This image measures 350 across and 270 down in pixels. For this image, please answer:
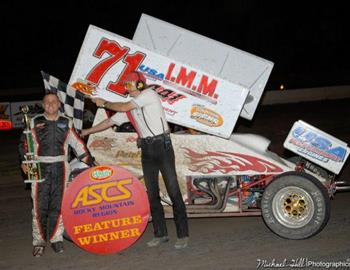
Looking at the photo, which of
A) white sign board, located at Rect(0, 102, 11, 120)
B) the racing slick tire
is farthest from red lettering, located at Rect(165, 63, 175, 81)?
white sign board, located at Rect(0, 102, 11, 120)

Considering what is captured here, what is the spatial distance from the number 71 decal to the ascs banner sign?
884 millimetres

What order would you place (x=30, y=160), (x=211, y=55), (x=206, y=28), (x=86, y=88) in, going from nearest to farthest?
(x=30, y=160)
(x=86, y=88)
(x=211, y=55)
(x=206, y=28)

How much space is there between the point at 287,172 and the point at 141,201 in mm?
1603

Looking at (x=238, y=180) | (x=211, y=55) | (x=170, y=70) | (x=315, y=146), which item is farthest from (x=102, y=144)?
(x=315, y=146)

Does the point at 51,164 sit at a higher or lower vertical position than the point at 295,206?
lower

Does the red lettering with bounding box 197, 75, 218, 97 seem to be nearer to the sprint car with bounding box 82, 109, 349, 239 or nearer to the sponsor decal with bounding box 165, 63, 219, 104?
the sponsor decal with bounding box 165, 63, 219, 104

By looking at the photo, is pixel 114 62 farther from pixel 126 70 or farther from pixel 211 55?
pixel 211 55

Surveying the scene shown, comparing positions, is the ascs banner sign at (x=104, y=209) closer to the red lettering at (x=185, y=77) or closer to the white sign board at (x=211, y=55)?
the red lettering at (x=185, y=77)

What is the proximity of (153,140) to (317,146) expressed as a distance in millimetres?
1858

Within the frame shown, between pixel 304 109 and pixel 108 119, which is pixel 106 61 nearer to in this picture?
pixel 108 119

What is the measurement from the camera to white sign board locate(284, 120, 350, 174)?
6.07 metres

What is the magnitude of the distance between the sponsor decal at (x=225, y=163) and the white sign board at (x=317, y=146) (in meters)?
0.36

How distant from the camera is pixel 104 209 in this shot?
570cm

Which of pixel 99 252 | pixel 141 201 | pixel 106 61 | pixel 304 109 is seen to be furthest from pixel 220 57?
pixel 304 109
